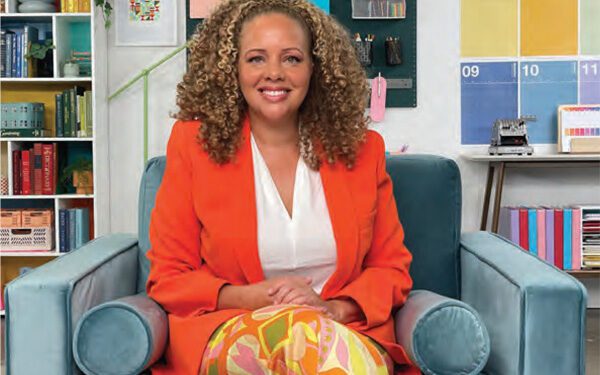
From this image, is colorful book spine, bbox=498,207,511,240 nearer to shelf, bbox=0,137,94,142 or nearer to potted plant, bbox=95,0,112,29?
shelf, bbox=0,137,94,142

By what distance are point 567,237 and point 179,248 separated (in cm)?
273

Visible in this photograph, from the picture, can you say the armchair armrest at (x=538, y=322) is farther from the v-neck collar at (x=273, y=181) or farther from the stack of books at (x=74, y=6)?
the stack of books at (x=74, y=6)

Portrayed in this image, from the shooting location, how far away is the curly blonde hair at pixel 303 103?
1871mm

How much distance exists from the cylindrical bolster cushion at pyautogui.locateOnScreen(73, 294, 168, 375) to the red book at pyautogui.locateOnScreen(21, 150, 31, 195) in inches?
111

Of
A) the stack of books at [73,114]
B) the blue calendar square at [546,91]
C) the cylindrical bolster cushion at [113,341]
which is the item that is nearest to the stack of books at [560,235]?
the blue calendar square at [546,91]

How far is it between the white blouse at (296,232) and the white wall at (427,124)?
2559 millimetres

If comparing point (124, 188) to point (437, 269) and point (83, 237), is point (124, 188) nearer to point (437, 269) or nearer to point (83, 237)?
point (83, 237)

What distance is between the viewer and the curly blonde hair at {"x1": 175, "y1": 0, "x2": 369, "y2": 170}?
1.87 metres

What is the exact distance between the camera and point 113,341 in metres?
1.58

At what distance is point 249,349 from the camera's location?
145cm

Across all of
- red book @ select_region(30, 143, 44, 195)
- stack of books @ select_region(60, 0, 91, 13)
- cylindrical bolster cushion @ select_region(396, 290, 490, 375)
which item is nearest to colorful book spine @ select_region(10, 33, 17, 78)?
stack of books @ select_region(60, 0, 91, 13)

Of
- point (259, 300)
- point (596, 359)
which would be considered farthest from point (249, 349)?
point (596, 359)

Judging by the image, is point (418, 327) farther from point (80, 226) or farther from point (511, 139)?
point (80, 226)

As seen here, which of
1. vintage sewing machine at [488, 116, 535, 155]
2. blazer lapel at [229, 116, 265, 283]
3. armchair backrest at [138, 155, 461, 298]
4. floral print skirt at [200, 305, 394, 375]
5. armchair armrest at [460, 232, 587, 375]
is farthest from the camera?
vintage sewing machine at [488, 116, 535, 155]
